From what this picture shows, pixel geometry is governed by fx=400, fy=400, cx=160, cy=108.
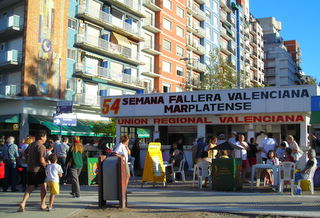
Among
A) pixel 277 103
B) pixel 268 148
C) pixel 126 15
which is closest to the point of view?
pixel 268 148

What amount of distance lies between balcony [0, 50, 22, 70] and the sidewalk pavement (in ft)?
69.9

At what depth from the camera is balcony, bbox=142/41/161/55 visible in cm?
4702

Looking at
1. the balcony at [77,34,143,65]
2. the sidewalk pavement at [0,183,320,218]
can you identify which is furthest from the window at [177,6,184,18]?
the sidewalk pavement at [0,183,320,218]

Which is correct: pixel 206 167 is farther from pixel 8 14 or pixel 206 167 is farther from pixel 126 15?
pixel 126 15

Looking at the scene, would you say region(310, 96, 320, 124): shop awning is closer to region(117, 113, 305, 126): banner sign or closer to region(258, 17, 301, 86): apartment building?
region(117, 113, 305, 126): banner sign

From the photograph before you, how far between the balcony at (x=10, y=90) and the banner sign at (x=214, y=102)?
12.1 metres

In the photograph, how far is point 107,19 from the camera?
131 feet

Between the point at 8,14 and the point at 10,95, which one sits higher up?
the point at 8,14

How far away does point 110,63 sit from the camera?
4084 cm

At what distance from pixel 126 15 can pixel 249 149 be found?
32190 mm

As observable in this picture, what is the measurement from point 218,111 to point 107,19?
23.6 meters

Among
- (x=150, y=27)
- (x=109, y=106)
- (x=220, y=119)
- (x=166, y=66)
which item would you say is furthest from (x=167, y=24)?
(x=220, y=119)

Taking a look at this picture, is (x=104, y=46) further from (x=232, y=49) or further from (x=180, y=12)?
(x=232, y=49)

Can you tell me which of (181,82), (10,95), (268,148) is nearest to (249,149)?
(268,148)
